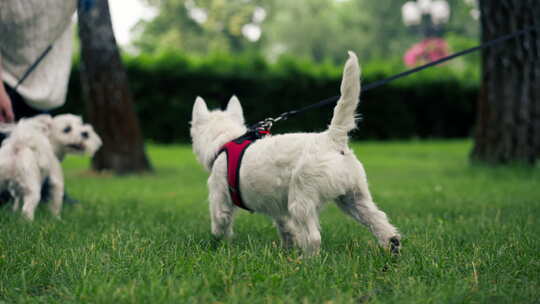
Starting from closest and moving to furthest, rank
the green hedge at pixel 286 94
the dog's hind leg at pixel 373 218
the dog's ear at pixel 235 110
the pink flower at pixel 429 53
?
1. the dog's hind leg at pixel 373 218
2. the dog's ear at pixel 235 110
3. the green hedge at pixel 286 94
4. the pink flower at pixel 429 53

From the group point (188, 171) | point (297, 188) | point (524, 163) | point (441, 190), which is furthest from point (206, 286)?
point (188, 171)

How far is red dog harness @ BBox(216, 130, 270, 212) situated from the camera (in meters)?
3.41

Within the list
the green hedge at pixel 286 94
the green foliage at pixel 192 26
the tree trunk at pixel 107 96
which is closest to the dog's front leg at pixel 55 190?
the tree trunk at pixel 107 96

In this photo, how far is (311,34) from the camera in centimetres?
4822

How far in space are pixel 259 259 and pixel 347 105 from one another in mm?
1062

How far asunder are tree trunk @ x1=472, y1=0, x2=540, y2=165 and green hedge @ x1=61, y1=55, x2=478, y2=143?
8.87 meters

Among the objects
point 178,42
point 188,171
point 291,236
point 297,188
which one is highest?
point 178,42

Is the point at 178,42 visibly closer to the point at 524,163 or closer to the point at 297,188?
the point at 524,163

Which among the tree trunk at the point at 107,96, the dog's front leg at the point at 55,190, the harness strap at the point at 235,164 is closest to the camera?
the harness strap at the point at 235,164

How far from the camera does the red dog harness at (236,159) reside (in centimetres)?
341

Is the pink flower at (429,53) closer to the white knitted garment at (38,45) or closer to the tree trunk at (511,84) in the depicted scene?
the tree trunk at (511,84)

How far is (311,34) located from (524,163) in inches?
1647

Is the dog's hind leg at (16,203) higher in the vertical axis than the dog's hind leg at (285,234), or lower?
higher

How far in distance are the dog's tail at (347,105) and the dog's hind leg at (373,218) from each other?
377mm
